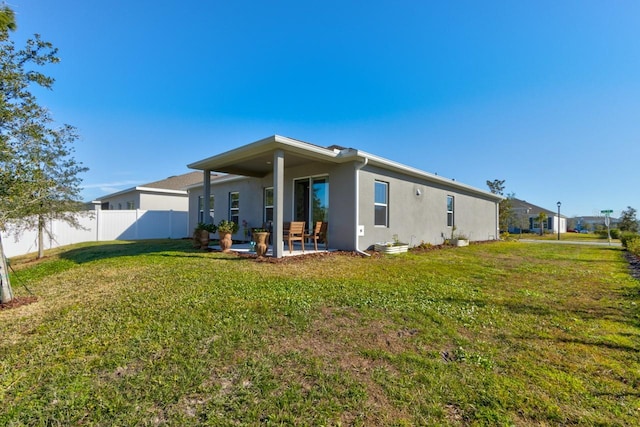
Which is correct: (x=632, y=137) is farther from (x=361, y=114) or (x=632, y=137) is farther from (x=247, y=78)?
(x=247, y=78)

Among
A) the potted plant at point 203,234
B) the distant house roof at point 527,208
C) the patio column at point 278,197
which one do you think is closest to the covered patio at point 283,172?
the patio column at point 278,197

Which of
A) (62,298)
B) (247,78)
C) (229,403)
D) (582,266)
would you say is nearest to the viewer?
(229,403)

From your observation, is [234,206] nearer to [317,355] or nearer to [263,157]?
[263,157]

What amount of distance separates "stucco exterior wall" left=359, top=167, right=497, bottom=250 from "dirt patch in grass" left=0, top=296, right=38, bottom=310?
7.25 m

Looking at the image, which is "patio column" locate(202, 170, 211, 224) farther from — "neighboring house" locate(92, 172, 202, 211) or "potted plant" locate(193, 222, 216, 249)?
"neighboring house" locate(92, 172, 202, 211)

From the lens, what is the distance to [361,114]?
14.4 m

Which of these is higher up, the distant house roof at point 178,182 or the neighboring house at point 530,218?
the distant house roof at point 178,182

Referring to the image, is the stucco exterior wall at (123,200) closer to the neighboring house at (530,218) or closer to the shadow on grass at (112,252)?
the shadow on grass at (112,252)

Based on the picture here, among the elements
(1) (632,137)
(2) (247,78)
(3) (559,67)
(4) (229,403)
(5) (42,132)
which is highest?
(2) (247,78)

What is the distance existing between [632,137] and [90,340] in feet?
60.7

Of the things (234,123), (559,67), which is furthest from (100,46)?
(559,67)

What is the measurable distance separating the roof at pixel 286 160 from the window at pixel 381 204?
0.66 metres

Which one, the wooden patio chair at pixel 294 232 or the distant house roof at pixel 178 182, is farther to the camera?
the distant house roof at pixel 178 182

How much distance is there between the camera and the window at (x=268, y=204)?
37.3 feet
